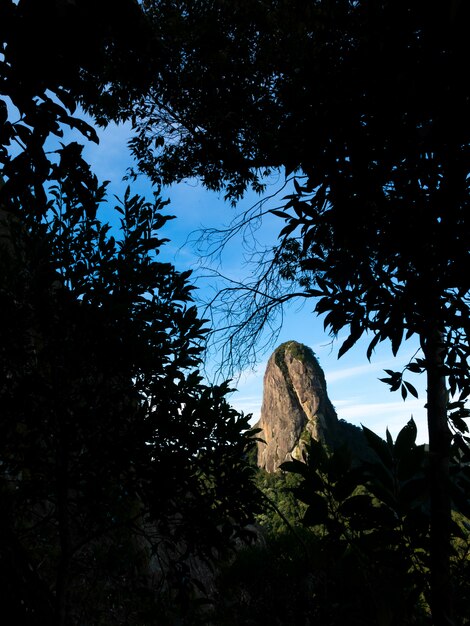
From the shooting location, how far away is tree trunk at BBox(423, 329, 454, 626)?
1.93 m

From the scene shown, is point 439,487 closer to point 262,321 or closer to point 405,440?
point 405,440

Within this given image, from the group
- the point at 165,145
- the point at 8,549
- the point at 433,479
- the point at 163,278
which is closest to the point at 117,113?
the point at 165,145

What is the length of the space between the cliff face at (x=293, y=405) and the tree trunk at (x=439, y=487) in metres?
94.7

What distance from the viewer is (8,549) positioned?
2699 millimetres

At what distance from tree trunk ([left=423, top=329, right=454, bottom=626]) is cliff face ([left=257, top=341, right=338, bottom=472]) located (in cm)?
9471

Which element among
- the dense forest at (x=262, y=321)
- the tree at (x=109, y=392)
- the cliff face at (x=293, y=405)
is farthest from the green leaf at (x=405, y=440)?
the cliff face at (x=293, y=405)

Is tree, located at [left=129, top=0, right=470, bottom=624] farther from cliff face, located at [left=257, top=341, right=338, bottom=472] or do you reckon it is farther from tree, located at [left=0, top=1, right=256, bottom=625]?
cliff face, located at [left=257, top=341, right=338, bottom=472]

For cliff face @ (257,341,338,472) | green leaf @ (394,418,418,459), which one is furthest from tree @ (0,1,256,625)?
cliff face @ (257,341,338,472)

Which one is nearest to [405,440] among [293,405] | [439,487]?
[439,487]

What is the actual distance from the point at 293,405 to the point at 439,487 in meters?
99.1

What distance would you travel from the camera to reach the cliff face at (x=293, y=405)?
96312 mm

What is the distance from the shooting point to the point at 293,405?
9900cm

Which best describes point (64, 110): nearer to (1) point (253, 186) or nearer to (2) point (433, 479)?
(2) point (433, 479)

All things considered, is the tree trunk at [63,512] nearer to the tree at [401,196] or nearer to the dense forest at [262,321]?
the dense forest at [262,321]
